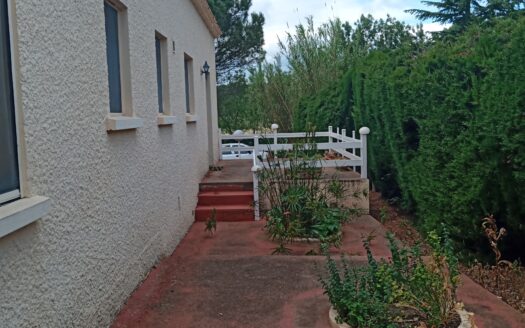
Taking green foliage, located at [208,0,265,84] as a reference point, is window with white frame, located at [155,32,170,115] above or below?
below

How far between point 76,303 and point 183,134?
519cm

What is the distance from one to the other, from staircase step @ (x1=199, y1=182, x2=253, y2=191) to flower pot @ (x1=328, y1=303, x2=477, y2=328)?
586cm

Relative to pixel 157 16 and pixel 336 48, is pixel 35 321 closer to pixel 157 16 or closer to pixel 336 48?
pixel 157 16

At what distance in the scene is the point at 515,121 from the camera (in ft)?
15.8

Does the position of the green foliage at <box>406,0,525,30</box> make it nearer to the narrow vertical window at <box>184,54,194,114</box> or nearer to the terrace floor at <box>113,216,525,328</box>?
the narrow vertical window at <box>184,54,194,114</box>

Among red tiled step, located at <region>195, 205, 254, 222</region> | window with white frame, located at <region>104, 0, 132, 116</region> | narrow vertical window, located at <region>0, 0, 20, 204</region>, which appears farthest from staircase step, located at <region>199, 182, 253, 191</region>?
narrow vertical window, located at <region>0, 0, 20, 204</region>

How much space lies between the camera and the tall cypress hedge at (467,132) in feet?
16.2

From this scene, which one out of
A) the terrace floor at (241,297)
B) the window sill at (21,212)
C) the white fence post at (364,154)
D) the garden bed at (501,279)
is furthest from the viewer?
the white fence post at (364,154)

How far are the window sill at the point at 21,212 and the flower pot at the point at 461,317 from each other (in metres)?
2.21

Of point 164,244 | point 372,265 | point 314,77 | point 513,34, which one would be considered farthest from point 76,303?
point 314,77

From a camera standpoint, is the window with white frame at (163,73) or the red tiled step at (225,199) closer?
the window with white frame at (163,73)

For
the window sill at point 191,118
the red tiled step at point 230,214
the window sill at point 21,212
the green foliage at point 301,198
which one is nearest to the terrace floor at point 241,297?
the green foliage at point 301,198

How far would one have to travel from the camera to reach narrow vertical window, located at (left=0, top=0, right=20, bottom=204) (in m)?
2.46

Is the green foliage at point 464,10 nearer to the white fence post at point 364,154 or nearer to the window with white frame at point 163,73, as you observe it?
the white fence post at point 364,154
